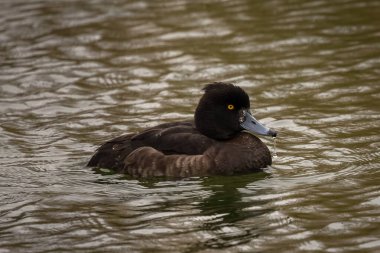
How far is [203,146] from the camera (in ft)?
28.2

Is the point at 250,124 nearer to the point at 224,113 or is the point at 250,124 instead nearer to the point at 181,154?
the point at 224,113

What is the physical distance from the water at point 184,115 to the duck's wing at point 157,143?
152mm

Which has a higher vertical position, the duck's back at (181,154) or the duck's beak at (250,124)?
the duck's beak at (250,124)

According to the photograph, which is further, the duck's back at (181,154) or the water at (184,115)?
the duck's back at (181,154)

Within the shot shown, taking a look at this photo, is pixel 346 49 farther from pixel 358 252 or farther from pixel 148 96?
pixel 358 252

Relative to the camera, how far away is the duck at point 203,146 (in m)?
8.48

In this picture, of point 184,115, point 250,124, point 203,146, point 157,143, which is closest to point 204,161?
point 203,146

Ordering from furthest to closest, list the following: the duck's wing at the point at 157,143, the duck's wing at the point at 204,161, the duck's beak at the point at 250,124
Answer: the duck's beak at the point at 250,124 < the duck's wing at the point at 157,143 < the duck's wing at the point at 204,161

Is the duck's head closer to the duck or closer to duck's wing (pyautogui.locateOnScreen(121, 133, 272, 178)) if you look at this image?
the duck

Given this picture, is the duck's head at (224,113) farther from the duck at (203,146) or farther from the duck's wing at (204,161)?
the duck's wing at (204,161)

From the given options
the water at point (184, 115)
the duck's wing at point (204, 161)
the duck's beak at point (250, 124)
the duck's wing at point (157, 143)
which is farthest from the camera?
the duck's beak at point (250, 124)

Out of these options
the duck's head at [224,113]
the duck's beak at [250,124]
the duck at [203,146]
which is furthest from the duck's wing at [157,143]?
the duck's beak at [250,124]

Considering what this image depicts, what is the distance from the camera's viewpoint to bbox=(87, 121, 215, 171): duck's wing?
8570 millimetres

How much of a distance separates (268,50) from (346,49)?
1.00m
